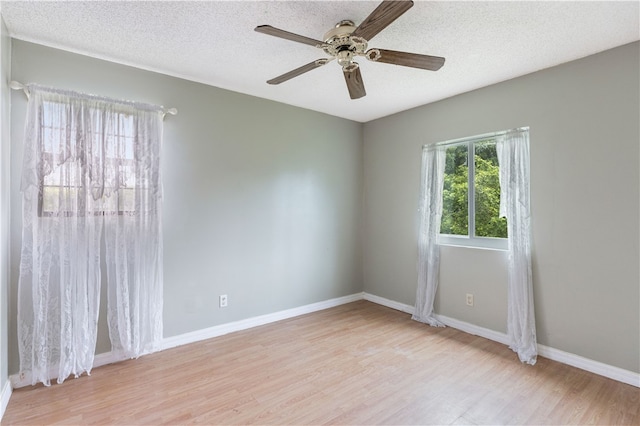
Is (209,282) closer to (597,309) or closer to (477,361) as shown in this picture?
(477,361)

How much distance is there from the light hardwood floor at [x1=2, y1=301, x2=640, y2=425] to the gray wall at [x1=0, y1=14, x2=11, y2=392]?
40 centimetres

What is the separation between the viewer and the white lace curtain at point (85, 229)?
2225 mm

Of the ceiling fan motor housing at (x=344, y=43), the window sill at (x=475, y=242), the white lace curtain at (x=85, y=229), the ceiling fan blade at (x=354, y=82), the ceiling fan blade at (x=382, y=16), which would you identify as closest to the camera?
the ceiling fan blade at (x=382, y=16)

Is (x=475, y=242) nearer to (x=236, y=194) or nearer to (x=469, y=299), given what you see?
(x=469, y=299)

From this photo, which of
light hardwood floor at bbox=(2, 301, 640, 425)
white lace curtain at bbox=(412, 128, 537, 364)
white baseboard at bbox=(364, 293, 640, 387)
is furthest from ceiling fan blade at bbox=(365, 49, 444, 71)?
white baseboard at bbox=(364, 293, 640, 387)

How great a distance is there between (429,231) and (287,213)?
1.62m

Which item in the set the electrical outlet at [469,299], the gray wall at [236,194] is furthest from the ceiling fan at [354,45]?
the electrical outlet at [469,299]

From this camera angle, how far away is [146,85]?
2.75m

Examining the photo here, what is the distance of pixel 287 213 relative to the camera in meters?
3.71

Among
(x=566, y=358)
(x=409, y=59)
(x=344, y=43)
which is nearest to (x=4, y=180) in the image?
(x=344, y=43)

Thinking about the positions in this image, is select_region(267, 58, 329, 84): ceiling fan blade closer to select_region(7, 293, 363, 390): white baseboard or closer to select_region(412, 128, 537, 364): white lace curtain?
select_region(412, 128, 537, 364): white lace curtain

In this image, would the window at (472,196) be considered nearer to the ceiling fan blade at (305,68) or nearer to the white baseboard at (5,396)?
the ceiling fan blade at (305,68)

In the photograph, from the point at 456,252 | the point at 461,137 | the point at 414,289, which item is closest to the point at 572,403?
the point at 456,252

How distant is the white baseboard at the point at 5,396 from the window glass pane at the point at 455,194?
3839 mm
